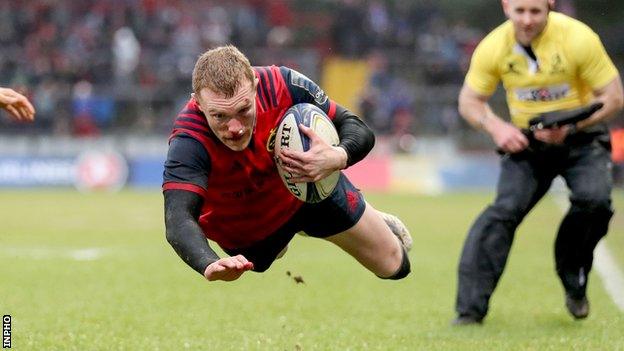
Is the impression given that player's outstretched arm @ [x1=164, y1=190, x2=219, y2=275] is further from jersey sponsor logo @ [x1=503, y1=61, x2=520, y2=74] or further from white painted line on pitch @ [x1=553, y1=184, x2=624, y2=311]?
white painted line on pitch @ [x1=553, y1=184, x2=624, y2=311]

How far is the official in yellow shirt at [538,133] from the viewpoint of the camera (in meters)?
7.75

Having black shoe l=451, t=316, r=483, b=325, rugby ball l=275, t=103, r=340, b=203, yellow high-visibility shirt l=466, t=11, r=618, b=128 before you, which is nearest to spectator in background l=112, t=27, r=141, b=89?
yellow high-visibility shirt l=466, t=11, r=618, b=128

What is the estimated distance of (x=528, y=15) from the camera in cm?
760

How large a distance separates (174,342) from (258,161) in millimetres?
1290

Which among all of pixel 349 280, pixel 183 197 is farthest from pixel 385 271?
pixel 349 280

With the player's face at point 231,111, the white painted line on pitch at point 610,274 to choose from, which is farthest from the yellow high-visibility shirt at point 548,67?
the player's face at point 231,111

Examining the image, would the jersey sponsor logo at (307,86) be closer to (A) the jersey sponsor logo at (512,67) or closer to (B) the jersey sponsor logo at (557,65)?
(A) the jersey sponsor logo at (512,67)

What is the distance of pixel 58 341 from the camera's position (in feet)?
22.1

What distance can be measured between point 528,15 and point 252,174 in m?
2.40

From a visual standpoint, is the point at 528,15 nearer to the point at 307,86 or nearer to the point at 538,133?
the point at 538,133

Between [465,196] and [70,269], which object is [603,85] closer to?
[70,269]

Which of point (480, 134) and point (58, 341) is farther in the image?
point (480, 134)

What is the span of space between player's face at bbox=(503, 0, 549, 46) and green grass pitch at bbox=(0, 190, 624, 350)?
Answer: 1934 mm

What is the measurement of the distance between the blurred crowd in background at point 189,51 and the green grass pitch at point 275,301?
9848 millimetres
